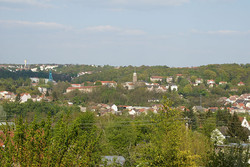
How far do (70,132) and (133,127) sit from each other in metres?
19.9

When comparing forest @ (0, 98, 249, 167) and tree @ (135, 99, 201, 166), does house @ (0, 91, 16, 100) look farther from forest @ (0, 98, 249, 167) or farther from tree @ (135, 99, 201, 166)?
tree @ (135, 99, 201, 166)

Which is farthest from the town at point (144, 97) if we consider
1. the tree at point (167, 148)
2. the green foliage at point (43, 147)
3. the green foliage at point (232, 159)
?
the green foliage at point (43, 147)

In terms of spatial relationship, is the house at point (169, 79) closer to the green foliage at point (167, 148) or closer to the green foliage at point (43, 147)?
the green foliage at point (167, 148)

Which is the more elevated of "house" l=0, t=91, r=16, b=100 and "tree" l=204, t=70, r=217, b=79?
"tree" l=204, t=70, r=217, b=79

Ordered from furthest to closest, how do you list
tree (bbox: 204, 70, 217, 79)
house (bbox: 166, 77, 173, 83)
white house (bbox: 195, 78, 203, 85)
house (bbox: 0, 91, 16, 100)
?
house (bbox: 166, 77, 173, 83), tree (bbox: 204, 70, 217, 79), white house (bbox: 195, 78, 203, 85), house (bbox: 0, 91, 16, 100)

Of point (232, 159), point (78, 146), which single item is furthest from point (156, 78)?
point (78, 146)

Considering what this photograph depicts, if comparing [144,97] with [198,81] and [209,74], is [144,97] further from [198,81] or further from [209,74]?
[209,74]

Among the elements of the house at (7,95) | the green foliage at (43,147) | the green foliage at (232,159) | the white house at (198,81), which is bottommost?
the house at (7,95)

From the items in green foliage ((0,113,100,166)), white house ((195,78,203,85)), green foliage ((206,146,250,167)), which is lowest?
white house ((195,78,203,85))

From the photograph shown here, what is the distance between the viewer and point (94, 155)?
5.39 m

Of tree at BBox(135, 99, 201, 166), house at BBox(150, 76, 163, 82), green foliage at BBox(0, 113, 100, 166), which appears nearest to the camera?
green foliage at BBox(0, 113, 100, 166)

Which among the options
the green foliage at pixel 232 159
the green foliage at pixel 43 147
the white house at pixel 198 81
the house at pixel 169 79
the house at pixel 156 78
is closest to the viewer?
the green foliage at pixel 43 147

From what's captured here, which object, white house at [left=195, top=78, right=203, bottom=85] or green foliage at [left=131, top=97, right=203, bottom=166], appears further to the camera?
white house at [left=195, top=78, right=203, bottom=85]

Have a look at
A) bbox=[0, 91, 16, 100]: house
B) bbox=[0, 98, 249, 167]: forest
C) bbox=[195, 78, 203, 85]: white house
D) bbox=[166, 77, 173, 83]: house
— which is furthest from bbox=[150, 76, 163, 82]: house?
bbox=[0, 98, 249, 167]: forest
